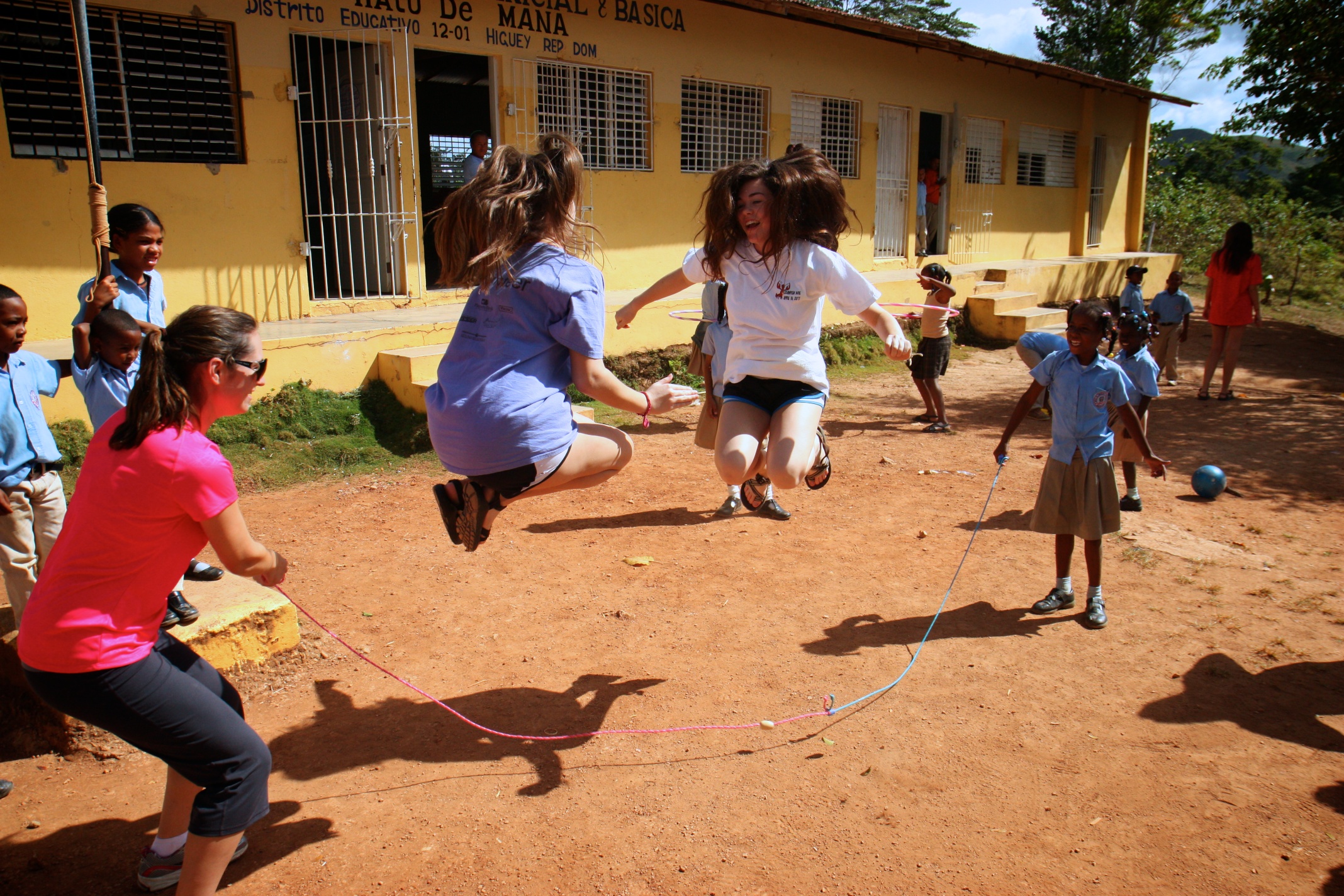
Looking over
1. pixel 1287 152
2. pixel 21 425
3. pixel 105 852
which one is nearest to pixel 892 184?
pixel 21 425

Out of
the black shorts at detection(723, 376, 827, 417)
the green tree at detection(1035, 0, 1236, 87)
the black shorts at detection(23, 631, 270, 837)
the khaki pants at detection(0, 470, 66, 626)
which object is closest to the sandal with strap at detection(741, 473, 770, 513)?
the black shorts at detection(723, 376, 827, 417)

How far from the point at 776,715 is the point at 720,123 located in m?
10.6

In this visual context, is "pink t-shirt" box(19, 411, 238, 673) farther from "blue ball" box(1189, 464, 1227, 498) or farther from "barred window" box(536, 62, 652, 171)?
"barred window" box(536, 62, 652, 171)

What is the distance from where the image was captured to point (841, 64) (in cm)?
1464

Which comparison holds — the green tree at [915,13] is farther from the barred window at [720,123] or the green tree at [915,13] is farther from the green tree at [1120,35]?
the barred window at [720,123]

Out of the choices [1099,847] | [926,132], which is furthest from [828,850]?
[926,132]

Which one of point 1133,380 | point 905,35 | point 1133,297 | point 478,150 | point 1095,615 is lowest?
point 1095,615

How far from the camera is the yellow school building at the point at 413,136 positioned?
7.83 meters

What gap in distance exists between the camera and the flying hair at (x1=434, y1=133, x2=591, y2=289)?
3154mm

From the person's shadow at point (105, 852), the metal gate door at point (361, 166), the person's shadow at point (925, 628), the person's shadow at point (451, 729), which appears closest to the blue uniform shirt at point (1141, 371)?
the person's shadow at point (925, 628)

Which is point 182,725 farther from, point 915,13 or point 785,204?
point 915,13

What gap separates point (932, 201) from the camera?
17.0m

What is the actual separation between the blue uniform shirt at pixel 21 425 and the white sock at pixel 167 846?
1811 mm

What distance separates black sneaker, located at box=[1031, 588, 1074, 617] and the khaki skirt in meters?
0.33
